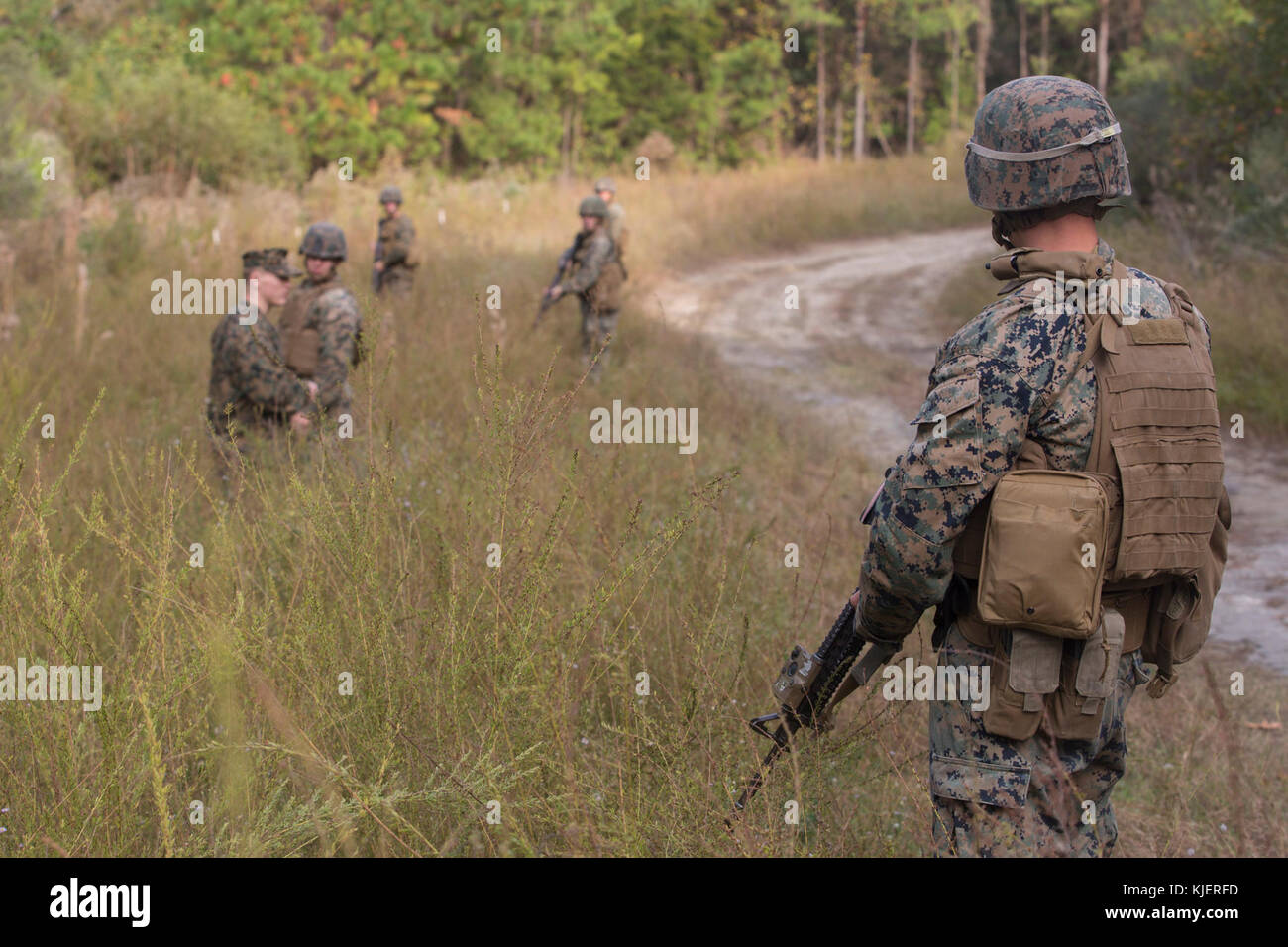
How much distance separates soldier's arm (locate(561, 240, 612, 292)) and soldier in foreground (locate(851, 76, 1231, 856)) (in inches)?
284

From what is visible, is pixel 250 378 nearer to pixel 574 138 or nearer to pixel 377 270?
pixel 377 270

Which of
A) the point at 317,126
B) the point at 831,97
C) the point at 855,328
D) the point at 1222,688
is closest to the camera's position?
the point at 1222,688

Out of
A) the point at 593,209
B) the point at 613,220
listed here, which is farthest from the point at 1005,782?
the point at 613,220

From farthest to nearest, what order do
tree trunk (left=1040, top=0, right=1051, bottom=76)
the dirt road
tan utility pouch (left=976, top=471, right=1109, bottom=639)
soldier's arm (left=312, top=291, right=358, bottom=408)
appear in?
tree trunk (left=1040, top=0, right=1051, bottom=76) < the dirt road < soldier's arm (left=312, top=291, right=358, bottom=408) < tan utility pouch (left=976, top=471, right=1109, bottom=639)

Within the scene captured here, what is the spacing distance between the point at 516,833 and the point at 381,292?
8593 mm

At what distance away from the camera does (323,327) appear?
5723mm

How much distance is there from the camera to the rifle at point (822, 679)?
2.65m

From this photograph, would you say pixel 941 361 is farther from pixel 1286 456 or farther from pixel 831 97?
pixel 831 97

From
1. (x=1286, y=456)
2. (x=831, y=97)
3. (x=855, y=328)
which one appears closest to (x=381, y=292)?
(x=855, y=328)

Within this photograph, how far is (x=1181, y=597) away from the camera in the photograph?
2.47 m

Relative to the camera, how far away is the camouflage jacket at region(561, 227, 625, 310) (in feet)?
31.5

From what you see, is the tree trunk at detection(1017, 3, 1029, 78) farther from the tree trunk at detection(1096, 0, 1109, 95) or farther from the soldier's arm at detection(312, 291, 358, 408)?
the soldier's arm at detection(312, 291, 358, 408)

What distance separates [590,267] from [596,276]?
0.09m

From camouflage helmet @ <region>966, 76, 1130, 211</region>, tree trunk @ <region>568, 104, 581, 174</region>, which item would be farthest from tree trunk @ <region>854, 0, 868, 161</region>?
camouflage helmet @ <region>966, 76, 1130, 211</region>
